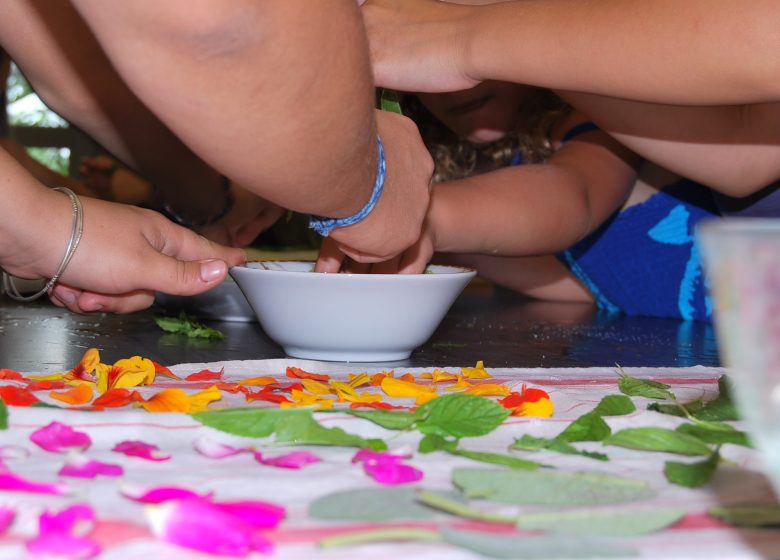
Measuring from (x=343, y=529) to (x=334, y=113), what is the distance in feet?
1.10

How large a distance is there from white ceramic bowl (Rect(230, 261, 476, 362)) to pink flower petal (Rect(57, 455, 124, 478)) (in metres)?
0.41

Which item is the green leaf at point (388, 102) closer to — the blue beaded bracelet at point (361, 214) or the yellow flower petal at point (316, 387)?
the blue beaded bracelet at point (361, 214)

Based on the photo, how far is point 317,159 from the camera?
67 cm

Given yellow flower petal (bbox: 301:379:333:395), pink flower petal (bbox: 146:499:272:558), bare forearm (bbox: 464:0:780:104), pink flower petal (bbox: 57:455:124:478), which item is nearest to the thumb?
yellow flower petal (bbox: 301:379:333:395)

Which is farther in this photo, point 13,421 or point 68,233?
point 68,233

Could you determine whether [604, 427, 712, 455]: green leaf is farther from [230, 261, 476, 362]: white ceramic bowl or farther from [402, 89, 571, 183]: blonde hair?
[402, 89, 571, 183]: blonde hair

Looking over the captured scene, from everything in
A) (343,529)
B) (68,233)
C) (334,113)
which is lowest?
(343,529)

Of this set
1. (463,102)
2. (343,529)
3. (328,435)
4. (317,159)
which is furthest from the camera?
(463,102)

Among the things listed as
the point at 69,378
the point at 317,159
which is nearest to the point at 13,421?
the point at 69,378

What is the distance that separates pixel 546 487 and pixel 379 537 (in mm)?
116

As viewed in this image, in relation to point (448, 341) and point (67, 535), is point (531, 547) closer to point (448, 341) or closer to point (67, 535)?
point (67, 535)

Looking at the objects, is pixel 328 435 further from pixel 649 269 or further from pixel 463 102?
pixel 649 269

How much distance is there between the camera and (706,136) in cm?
121

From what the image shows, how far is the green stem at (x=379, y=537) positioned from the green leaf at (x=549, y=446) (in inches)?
6.8
